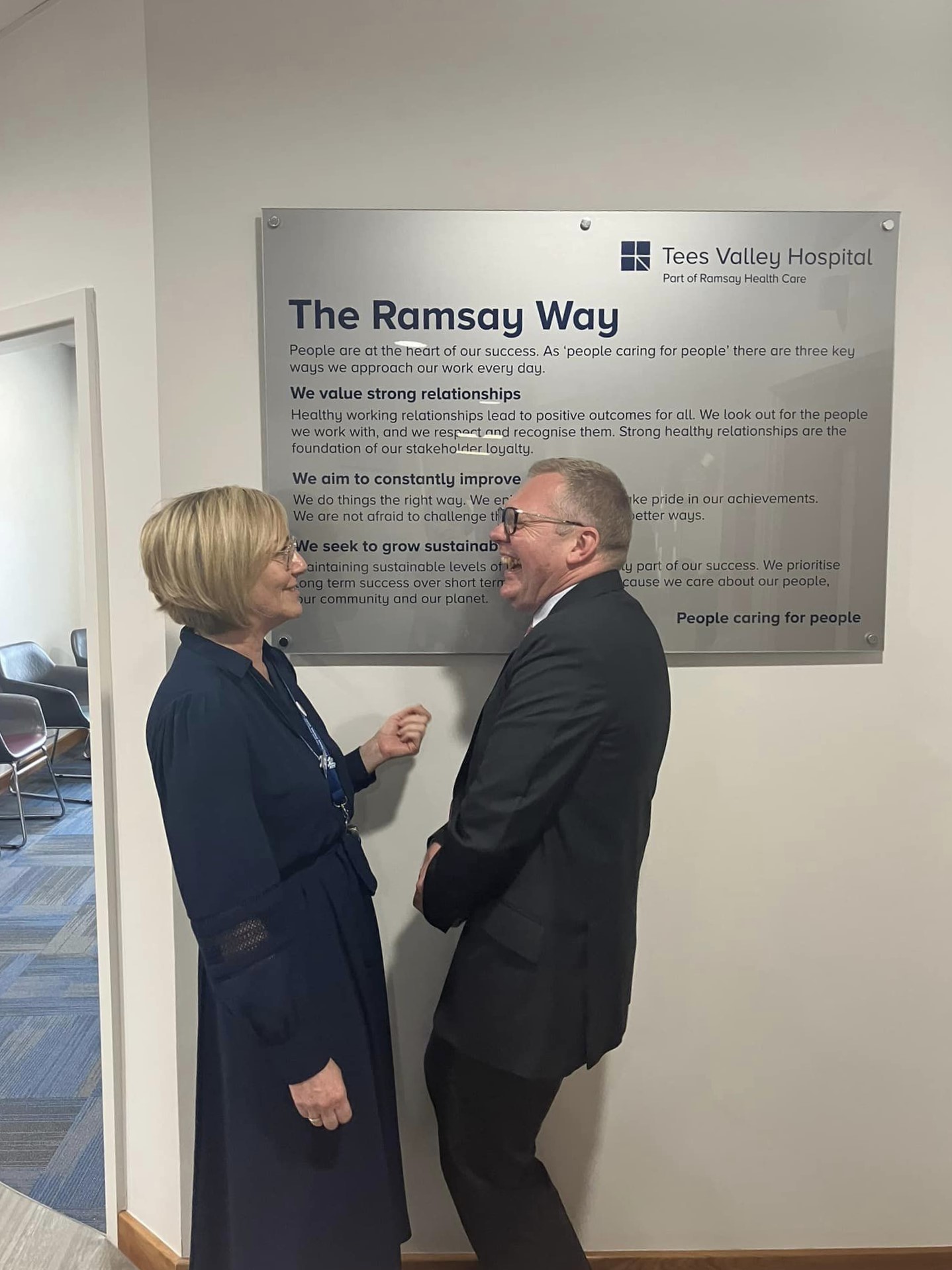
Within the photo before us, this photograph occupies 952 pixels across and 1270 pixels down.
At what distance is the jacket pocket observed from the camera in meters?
1.27

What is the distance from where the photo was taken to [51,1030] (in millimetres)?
2680

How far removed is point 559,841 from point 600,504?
0.56 m

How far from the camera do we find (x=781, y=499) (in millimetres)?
1584

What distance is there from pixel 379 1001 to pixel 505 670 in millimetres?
644

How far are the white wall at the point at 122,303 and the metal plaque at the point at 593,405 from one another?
0.32 meters

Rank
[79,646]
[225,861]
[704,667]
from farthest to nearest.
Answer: [79,646] < [704,667] < [225,861]

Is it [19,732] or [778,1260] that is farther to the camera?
[19,732]

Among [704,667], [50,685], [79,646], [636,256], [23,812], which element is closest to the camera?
[636,256]

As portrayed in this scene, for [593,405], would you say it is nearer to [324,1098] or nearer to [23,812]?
[324,1098]

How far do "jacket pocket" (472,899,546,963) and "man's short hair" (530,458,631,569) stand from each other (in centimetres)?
60

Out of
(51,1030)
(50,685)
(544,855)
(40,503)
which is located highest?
(40,503)

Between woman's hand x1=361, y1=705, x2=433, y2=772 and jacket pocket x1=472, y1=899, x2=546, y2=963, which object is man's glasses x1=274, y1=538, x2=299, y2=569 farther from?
jacket pocket x1=472, y1=899, x2=546, y2=963

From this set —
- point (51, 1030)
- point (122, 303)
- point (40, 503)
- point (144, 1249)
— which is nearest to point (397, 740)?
point (122, 303)

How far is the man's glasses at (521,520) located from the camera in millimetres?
1349
